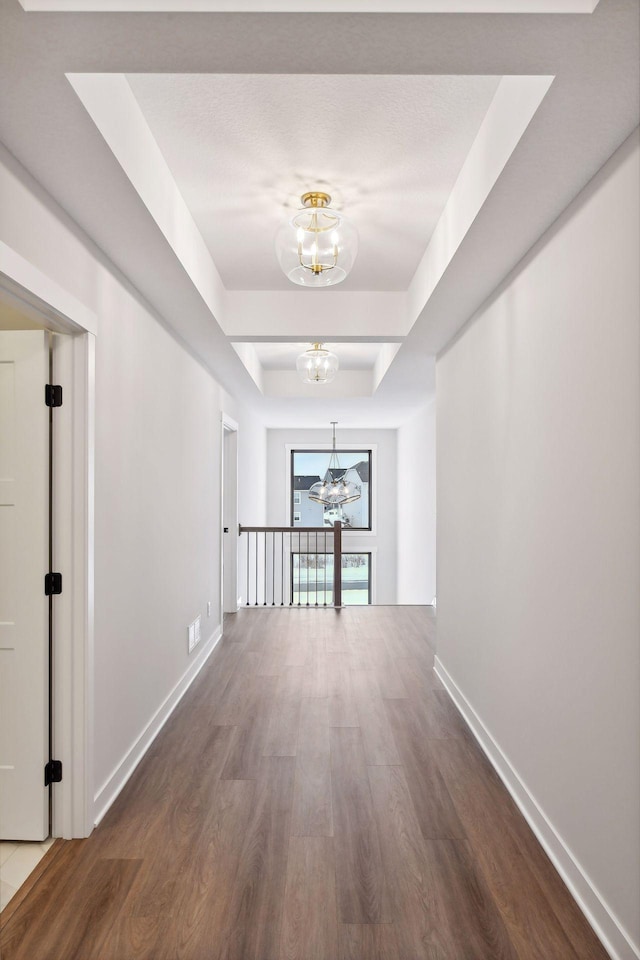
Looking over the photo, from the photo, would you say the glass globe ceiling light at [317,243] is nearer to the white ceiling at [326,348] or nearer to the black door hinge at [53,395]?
the black door hinge at [53,395]

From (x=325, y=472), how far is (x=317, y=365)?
5.80 meters

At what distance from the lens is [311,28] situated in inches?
52.6

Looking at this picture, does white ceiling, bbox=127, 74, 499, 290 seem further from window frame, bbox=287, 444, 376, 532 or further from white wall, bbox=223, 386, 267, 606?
window frame, bbox=287, 444, 376, 532

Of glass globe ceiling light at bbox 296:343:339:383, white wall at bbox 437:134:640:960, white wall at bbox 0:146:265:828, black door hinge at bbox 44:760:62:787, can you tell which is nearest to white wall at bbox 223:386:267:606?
glass globe ceiling light at bbox 296:343:339:383

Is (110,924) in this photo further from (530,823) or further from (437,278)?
(437,278)

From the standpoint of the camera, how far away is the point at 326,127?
222 cm

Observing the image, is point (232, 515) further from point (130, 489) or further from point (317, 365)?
point (130, 489)

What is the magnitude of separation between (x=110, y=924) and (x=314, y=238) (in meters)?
2.61

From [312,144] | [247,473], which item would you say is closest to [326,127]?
[312,144]

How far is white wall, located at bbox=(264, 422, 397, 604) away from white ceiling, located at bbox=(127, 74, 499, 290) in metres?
7.14

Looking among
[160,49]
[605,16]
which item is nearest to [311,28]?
[160,49]

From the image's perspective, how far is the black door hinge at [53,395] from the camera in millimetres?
2336

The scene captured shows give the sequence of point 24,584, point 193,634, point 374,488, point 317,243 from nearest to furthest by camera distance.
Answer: point 24,584, point 317,243, point 193,634, point 374,488

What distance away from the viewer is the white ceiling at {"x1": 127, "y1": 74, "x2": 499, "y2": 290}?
2.00 meters
